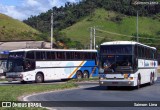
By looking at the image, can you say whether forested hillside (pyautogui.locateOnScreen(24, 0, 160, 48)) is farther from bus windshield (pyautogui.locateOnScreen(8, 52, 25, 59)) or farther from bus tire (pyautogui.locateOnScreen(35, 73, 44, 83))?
bus windshield (pyautogui.locateOnScreen(8, 52, 25, 59))

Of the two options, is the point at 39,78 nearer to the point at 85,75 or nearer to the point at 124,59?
the point at 85,75

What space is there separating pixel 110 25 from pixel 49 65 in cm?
9288

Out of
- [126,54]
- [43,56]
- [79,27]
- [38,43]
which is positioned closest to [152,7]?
[79,27]

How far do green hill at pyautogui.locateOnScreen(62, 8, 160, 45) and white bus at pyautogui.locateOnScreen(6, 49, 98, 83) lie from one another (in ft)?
243

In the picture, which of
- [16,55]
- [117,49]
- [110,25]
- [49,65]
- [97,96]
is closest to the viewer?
[97,96]

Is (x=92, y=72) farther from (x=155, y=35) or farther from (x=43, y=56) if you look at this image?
(x=155, y=35)

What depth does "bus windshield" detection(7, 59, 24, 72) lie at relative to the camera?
36.4 meters

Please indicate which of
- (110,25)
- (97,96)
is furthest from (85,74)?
Result: (110,25)

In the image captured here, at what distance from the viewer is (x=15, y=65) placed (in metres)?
36.8

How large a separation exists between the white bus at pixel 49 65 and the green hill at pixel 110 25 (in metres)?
74.1

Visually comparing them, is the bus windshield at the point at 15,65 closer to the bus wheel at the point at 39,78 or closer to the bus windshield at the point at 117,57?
the bus wheel at the point at 39,78

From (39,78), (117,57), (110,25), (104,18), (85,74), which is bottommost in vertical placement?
(39,78)

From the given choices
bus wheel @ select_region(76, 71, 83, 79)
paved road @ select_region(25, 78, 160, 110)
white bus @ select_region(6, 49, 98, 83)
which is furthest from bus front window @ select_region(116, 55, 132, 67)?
bus wheel @ select_region(76, 71, 83, 79)

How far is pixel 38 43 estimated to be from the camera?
2569 inches
